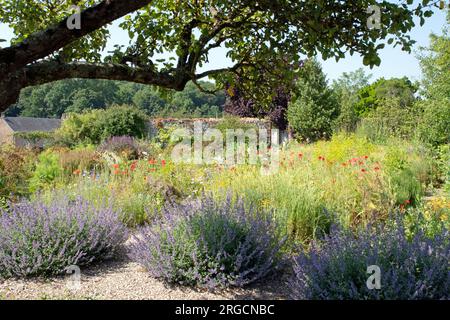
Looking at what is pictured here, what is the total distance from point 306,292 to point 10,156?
8.69m

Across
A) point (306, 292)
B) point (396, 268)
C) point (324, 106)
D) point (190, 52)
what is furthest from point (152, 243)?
point (324, 106)

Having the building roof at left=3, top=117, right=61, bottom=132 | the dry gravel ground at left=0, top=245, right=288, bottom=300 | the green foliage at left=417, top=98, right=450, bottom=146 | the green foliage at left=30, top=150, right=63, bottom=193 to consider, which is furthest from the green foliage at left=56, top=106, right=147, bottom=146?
the building roof at left=3, top=117, right=61, bottom=132

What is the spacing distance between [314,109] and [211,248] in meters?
19.7

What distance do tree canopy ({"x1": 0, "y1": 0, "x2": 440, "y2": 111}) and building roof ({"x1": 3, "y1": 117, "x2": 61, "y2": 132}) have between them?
4496 cm

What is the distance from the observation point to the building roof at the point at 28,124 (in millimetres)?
45750

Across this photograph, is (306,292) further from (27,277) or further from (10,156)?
(10,156)

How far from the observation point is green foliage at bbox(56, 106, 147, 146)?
1744cm

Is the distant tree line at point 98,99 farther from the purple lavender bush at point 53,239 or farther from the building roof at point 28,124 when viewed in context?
the purple lavender bush at point 53,239

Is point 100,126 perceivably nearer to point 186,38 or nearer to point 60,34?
point 186,38

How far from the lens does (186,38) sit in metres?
3.99

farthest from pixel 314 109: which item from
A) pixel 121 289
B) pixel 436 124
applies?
pixel 121 289

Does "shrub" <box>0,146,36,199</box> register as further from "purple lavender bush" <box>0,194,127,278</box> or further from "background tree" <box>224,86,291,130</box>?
"background tree" <box>224,86,291,130</box>
